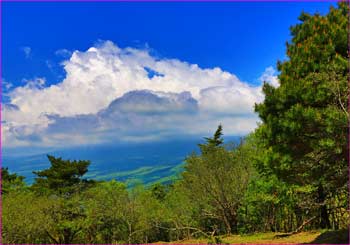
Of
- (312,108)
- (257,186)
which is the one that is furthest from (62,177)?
(312,108)

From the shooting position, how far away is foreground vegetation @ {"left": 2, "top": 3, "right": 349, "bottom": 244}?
1194 cm

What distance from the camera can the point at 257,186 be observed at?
34.0m

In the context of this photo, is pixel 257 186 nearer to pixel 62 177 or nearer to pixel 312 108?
pixel 312 108

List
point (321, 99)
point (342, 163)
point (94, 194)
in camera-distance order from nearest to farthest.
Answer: point (321, 99)
point (342, 163)
point (94, 194)

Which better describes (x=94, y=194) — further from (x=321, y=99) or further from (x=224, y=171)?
(x=321, y=99)

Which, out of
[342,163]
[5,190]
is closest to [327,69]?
[342,163]

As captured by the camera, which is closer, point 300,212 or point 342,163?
point 342,163

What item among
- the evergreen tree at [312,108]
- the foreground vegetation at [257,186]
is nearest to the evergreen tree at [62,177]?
the foreground vegetation at [257,186]

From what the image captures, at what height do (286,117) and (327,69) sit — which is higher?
(327,69)

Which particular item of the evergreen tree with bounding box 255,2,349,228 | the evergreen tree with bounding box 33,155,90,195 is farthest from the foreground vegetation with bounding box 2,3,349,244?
the evergreen tree with bounding box 33,155,90,195

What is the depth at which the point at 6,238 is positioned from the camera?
123 feet

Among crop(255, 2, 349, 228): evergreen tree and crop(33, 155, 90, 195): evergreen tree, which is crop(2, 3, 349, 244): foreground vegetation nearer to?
crop(255, 2, 349, 228): evergreen tree

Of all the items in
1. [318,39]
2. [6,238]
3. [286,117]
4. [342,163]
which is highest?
[318,39]

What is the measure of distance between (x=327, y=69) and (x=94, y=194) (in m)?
39.3
